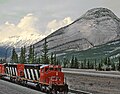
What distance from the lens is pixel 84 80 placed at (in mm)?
33219

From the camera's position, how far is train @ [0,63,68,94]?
32875mm

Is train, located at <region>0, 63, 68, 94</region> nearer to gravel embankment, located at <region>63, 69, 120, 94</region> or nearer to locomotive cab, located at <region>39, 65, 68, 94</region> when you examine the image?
locomotive cab, located at <region>39, 65, 68, 94</region>

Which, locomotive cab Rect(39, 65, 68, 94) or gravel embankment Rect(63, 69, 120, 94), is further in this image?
locomotive cab Rect(39, 65, 68, 94)

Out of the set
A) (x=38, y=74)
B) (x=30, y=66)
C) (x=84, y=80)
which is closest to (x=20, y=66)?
(x=30, y=66)

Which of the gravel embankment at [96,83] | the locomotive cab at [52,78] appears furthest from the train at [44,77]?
the gravel embankment at [96,83]

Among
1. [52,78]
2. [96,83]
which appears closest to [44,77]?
[52,78]

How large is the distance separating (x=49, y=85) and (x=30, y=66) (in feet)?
34.2

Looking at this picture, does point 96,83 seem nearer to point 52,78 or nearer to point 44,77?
point 52,78

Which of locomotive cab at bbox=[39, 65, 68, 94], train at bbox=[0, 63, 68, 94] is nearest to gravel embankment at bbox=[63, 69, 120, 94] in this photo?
train at bbox=[0, 63, 68, 94]

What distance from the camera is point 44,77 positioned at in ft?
118

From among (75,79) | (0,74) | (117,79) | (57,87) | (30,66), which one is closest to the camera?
(117,79)

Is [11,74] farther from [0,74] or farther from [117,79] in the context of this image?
[117,79]

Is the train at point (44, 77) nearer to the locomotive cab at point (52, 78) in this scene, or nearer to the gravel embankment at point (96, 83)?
the locomotive cab at point (52, 78)

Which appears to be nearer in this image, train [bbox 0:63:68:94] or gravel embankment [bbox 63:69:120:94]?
gravel embankment [bbox 63:69:120:94]
